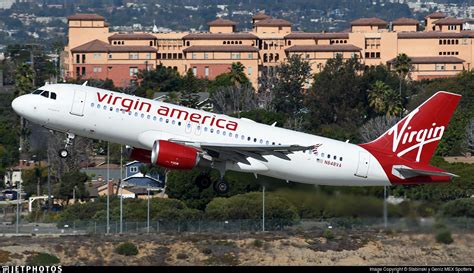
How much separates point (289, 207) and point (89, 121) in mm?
26619

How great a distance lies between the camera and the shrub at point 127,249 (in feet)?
313

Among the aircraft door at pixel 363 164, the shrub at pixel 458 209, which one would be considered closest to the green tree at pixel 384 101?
the shrub at pixel 458 209

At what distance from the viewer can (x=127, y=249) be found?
95.7 m

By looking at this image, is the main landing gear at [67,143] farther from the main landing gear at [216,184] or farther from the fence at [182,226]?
the fence at [182,226]

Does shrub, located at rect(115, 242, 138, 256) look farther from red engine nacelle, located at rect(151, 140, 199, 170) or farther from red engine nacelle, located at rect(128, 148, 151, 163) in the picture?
red engine nacelle, located at rect(151, 140, 199, 170)

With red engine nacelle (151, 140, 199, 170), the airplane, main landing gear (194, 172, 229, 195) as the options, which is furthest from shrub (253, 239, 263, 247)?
red engine nacelle (151, 140, 199, 170)

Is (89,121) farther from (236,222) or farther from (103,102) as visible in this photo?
(236,222)

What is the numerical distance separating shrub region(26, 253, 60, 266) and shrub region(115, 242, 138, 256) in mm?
4161

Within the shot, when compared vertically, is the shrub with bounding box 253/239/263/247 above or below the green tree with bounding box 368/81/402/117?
above

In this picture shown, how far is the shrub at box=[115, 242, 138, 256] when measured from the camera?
313ft

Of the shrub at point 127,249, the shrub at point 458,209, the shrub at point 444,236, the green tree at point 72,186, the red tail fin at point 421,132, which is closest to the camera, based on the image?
the red tail fin at point 421,132

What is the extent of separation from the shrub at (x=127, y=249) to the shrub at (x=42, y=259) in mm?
4161

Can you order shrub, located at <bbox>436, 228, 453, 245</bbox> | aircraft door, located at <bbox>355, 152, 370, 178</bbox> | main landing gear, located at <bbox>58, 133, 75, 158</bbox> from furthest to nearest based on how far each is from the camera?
shrub, located at <bbox>436, 228, 453, 245</bbox>
aircraft door, located at <bbox>355, 152, 370, 178</bbox>
main landing gear, located at <bbox>58, 133, 75, 158</bbox>

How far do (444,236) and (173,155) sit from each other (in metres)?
16.1
